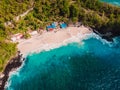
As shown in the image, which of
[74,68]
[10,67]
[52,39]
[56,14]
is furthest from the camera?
[56,14]

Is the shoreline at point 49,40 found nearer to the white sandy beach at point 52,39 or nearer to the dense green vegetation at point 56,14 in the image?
the white sandy beach at point 52,39

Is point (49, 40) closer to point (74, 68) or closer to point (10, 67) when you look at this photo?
point (74, 68)

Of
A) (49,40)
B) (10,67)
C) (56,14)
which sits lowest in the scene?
(10,67)

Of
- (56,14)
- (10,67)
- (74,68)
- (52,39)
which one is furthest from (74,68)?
(56,14)

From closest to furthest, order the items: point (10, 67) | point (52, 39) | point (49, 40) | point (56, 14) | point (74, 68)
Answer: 1. point (74, 68)
2. point (10, 67)
3. point (49, 40)
4. point (52, 39)
5. point (56, 14)

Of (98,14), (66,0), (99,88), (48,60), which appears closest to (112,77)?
(99,88)

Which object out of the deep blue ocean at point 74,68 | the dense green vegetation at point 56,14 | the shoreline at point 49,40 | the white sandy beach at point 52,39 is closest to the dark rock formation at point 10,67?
the shoreline at point 49,40
